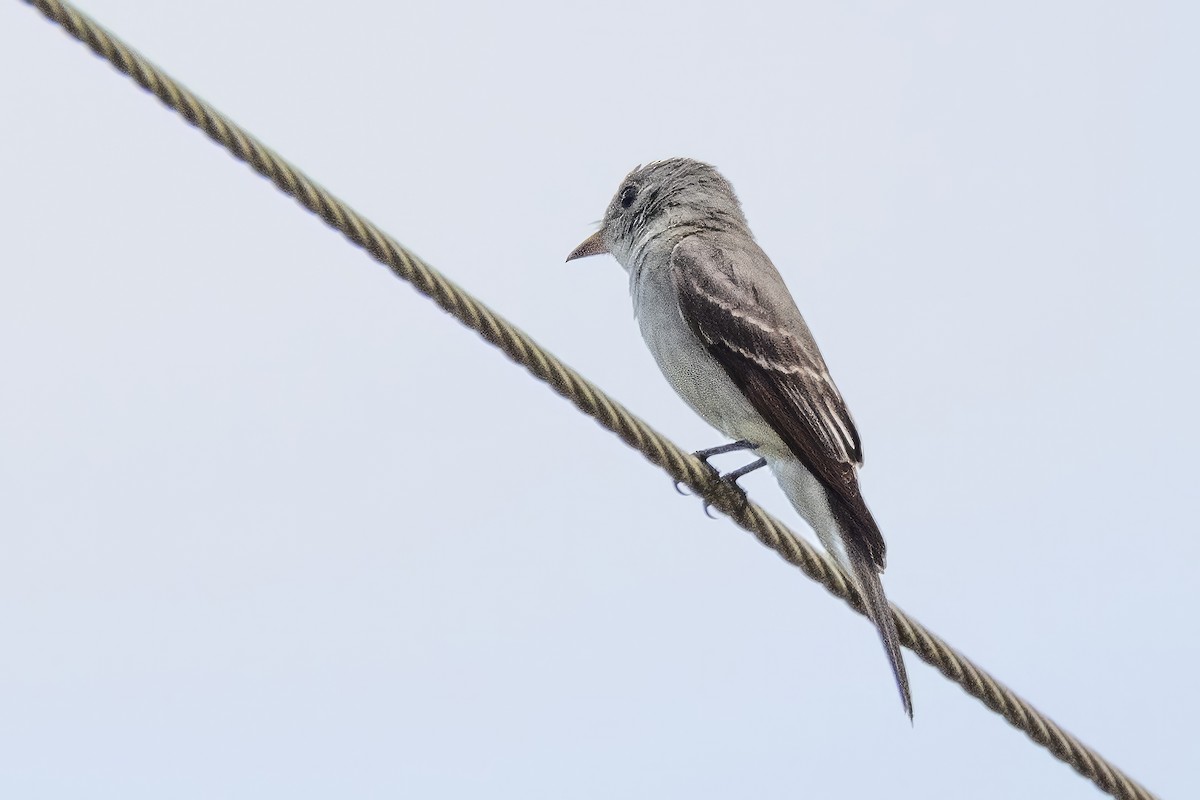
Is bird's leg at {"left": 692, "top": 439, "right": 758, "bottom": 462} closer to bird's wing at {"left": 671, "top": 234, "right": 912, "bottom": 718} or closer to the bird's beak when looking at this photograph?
bird's wing at {"left": 671, "top": 234, "right": 912, "bottom": 718}

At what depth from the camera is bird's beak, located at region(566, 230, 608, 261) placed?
33.9 feet

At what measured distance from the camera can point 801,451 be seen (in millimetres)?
8156

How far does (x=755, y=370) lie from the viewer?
27.9 ft

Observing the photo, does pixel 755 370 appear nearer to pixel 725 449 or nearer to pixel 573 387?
pixel 725 449

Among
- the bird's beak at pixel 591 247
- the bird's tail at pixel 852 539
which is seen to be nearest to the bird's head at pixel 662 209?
the bird's beak at pixel 591 247

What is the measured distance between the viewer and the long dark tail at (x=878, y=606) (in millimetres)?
6934

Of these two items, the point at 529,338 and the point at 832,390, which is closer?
the point at 529,338

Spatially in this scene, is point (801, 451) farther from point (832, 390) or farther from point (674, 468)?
point (674, 468)

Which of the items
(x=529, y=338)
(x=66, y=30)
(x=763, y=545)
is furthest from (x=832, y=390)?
(x=66, y=30)

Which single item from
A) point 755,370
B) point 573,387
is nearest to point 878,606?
point 755,370

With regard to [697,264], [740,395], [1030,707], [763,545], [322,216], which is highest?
[697,264]

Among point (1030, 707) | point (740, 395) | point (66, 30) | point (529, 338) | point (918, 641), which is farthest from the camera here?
point (740, 395)

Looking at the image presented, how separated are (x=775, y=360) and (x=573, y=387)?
9.67ft

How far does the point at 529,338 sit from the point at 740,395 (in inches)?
120
